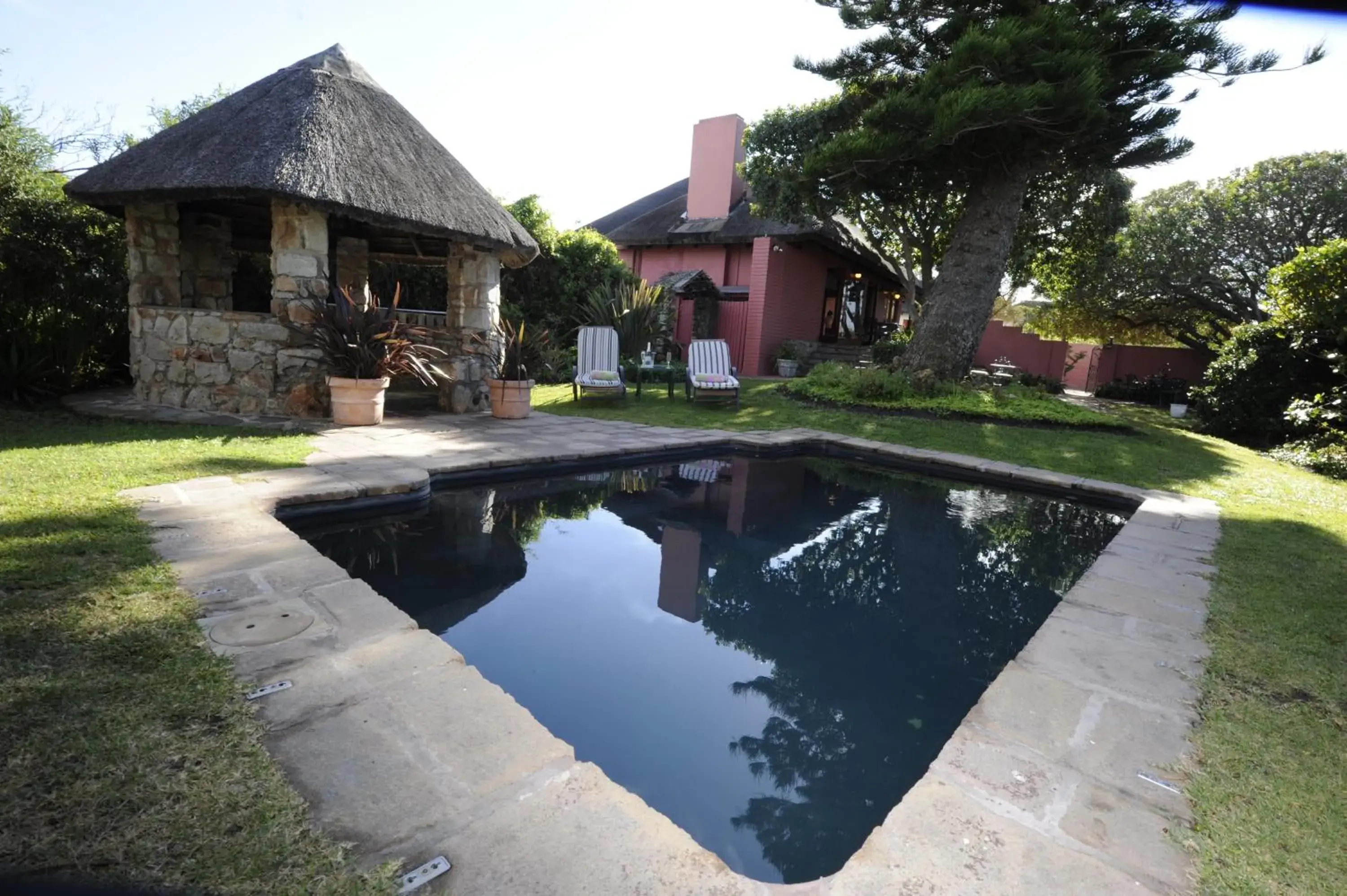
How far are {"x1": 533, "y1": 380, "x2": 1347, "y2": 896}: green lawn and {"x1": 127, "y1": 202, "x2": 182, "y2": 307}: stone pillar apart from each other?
336 inches

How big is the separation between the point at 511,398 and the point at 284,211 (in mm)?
2872

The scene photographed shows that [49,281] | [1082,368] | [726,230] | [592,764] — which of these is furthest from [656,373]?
[1082,368]

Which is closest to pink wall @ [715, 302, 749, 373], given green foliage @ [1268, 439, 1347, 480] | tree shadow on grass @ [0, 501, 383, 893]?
green foliage @ [1268, 439, 1347, 480]

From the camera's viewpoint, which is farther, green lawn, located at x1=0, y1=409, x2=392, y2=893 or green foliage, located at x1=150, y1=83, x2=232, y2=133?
green foliage, located at x1=150, y1=83, x2=232, y2=133

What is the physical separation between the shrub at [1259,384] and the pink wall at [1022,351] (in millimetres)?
10901

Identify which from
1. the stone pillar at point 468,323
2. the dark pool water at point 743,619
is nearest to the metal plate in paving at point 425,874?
the dark pool water at point 743,619

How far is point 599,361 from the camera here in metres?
9.48

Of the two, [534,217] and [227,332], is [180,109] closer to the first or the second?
[534,217]

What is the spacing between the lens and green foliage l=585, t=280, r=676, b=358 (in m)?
12.6

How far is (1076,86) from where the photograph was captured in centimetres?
774

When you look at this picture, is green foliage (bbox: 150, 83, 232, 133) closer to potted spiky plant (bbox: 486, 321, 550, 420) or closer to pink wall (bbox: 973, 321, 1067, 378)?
potted spiky plant (bbox: 486, 321, 550, 420)

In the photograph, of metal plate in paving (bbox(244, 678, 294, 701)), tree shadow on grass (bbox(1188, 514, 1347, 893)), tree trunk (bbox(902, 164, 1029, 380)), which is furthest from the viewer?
tree trunk (bbox(902, 164, 1029, 380))

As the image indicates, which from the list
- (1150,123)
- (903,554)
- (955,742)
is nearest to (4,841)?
(955,742)

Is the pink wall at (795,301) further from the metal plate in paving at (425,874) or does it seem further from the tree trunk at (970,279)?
the metal plate in paving at (425,874)
